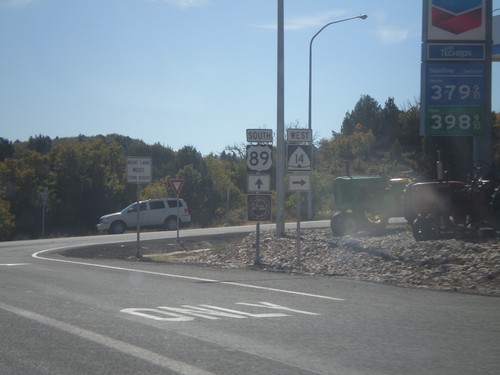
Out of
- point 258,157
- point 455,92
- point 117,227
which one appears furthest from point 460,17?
point 117,227

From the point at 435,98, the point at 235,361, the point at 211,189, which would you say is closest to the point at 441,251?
the point at 435,98

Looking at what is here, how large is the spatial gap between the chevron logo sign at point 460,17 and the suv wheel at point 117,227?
26.4m

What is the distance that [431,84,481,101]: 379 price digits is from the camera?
1959cm

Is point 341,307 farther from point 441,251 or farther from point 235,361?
point 441,251

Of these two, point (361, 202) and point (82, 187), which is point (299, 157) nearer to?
point (361, 202)

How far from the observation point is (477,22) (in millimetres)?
19641

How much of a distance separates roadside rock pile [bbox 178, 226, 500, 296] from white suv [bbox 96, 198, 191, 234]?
1997 centimetres

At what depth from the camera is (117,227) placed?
42.0 m

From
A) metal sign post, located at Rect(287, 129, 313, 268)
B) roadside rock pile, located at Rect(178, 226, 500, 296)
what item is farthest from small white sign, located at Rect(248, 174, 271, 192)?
roadside rock pile, located at Rect(178, 226, 500, 296)

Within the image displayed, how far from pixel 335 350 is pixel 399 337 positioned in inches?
46.2

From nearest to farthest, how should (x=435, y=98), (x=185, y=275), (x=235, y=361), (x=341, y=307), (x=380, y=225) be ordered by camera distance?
1. (x=235, y=361)
2. (x=341, y=307)
3. (x=185, y=275)
4. (x=435, y=98)
5. (x=380, y=225)

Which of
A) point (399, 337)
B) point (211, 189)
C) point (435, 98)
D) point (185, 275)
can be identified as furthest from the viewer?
point (211, 189)

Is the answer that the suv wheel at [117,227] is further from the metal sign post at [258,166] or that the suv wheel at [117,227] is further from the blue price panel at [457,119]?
the blue price panel at [457,119]

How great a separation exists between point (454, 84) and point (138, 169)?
10.2 meters
